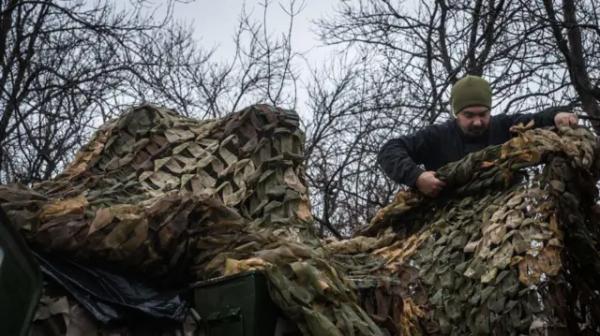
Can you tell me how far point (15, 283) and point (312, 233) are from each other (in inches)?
81.9

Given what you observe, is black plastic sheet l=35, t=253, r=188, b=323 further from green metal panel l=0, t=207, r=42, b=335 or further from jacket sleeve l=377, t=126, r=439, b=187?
jacket sleeve l=377, t=126, r=439, b=187

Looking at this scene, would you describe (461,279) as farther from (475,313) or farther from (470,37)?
(470,37)

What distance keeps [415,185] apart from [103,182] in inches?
53.1

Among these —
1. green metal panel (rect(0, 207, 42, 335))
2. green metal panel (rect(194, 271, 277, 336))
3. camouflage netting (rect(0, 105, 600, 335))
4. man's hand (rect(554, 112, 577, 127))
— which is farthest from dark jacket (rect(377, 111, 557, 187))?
green metal panel (rect(0, 207, 42, 335))

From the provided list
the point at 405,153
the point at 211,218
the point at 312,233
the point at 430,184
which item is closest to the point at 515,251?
the point at 430,184

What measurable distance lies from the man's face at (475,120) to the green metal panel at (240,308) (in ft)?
7.17

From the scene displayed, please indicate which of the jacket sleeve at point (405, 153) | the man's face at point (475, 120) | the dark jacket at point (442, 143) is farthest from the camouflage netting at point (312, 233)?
the man's face at point (475, 120)

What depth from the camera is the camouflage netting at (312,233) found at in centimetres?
277

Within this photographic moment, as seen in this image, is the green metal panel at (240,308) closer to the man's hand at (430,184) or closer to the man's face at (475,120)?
the man's hand at (430,184)

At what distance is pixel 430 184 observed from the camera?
3838 millimetres

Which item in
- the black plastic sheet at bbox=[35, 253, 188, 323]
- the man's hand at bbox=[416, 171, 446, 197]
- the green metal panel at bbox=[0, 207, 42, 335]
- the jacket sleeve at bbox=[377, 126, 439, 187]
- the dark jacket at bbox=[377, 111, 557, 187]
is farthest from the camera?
the dark jacket at bbox=[377, 111, 557, 187]

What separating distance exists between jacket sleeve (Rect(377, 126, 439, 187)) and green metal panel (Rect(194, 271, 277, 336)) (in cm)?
157

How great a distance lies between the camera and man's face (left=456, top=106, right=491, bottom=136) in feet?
14.9

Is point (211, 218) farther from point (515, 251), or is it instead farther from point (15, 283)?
point (15, 283)
